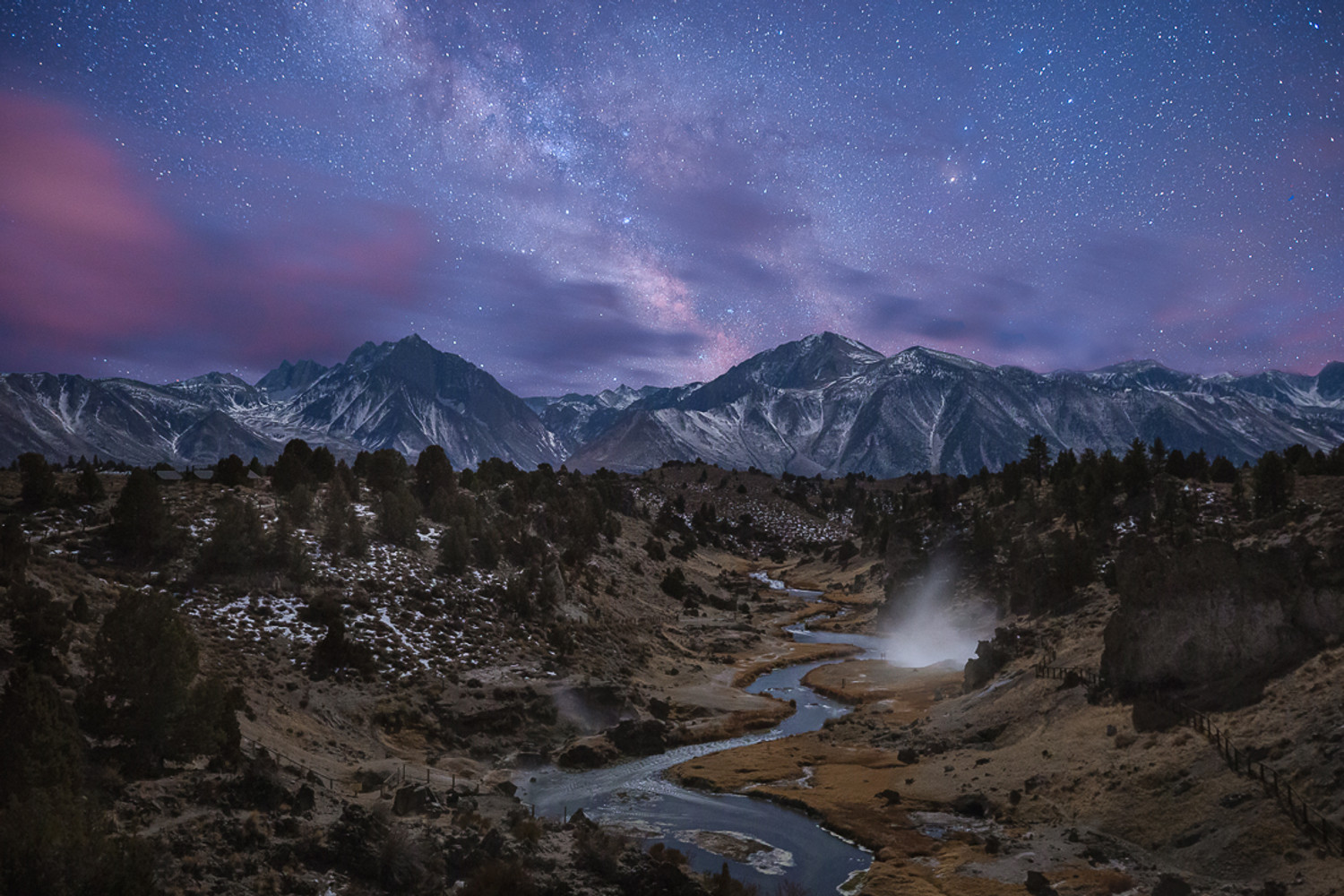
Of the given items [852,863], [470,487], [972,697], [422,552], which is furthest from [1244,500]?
[470,487]

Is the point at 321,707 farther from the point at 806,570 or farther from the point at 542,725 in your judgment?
the point at 806,570

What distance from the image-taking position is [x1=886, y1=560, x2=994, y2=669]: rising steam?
74.8 meters

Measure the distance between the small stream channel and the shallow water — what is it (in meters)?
0.04

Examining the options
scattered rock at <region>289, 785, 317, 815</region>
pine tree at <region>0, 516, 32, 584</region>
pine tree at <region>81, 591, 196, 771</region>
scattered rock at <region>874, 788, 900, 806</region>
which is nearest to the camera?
pine tree at <region>81, 591, 196, 771</region>

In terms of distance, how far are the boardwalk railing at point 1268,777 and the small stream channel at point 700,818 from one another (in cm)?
1464

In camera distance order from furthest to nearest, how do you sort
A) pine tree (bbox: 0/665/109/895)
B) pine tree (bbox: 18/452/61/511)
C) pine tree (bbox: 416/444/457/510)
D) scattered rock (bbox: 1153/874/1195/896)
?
pine tree (bbox: 416/444/457/510), pine tree (bbox: 18/452/61/511), scattered rock (bbox: 1153/874/1195/896), pine tree (bbox: 0/665/109/895)

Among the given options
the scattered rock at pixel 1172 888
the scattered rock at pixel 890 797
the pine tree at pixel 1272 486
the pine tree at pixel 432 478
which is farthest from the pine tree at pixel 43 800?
the pine tree at pixel 1272 486

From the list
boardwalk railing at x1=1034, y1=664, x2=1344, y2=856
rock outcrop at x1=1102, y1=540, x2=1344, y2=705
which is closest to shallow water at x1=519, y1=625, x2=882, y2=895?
boardwalk railing at x1=1034, y1=664, x2=1344, y2=856

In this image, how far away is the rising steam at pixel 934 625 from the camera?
74.8 metres

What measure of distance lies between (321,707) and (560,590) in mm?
26998

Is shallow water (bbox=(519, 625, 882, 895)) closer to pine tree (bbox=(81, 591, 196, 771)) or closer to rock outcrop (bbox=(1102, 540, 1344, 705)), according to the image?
pine tree (bbox=(81, 591, 196, 771))

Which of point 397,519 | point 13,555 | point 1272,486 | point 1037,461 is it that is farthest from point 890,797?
point 1037,461

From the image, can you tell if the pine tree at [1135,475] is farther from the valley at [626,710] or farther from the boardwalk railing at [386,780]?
the boardwalk railing at [386,780]

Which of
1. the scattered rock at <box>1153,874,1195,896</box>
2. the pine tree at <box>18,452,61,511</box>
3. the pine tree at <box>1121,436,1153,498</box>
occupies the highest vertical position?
the pine tree at <box>1121,436,1153,498</box>
